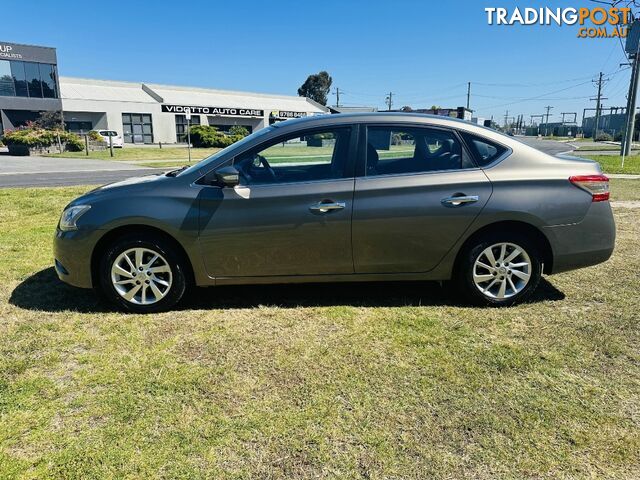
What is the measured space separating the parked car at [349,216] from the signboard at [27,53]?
4532cm

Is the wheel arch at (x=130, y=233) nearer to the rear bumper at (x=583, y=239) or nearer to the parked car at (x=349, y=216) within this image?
the parked car at (x=349, y=216)

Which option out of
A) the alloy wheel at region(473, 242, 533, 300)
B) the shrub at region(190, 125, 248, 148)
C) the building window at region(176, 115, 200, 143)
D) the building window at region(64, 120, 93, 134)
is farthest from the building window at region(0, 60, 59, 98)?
the alloy wheel at region(473, 242, 533, 300)

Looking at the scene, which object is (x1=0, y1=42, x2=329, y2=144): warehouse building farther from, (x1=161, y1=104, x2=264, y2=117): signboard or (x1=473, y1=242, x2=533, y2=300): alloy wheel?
(x1=473, y1=242, x2=533, y2=300): alloy wheel

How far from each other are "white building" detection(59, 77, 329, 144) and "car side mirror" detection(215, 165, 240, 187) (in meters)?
38.6

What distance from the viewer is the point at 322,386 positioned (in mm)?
2863

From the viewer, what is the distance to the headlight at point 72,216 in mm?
3891

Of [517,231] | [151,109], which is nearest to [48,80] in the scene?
[151,109]

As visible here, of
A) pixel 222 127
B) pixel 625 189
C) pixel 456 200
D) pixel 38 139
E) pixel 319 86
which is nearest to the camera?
pixel 456 200

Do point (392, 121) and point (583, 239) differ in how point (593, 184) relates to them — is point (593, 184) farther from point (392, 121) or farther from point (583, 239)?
point (392, 121)

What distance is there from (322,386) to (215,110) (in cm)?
5259

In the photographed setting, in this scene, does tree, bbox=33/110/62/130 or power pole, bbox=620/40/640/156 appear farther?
tree, bbox=33/110/62/130

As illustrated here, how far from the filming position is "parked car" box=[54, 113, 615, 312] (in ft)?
12.5

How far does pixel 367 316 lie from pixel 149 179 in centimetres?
227

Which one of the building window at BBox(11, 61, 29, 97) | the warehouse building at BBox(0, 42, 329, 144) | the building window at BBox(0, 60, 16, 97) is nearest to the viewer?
the building window at BBox(0, 60, 16, 97)
